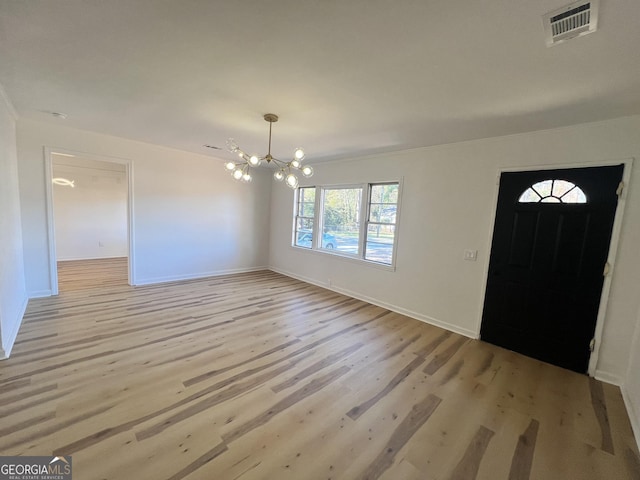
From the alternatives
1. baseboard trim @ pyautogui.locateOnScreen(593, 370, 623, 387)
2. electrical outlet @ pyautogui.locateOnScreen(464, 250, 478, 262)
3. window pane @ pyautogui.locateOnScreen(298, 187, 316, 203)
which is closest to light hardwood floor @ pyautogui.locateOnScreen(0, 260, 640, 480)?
baseboard trim @ pyautogui.locateOnScreen(593, 370, 623, 387)

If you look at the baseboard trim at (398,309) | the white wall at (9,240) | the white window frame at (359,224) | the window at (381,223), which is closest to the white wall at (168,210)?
the white wall at (9,240)

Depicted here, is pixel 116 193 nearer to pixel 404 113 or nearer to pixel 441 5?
pixel 404 113

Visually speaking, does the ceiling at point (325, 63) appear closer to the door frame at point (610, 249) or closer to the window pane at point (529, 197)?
the door frame at point (610, 249)

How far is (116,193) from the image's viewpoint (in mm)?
7461

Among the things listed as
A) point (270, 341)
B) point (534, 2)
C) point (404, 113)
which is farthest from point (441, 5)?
point (270, 341)

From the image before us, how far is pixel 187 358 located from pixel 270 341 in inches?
35.8

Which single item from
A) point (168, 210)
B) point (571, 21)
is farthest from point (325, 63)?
point (168, 210)

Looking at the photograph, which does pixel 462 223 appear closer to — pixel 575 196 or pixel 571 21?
pixel 575 196

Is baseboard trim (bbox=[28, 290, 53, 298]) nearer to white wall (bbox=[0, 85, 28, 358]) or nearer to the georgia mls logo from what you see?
white wall (bbox=[0, 85, 28, 358])

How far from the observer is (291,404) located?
2139 mm

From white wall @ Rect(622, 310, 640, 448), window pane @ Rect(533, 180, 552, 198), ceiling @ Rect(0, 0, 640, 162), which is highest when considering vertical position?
ceiling @ Rect(0, 0, 640, 162)

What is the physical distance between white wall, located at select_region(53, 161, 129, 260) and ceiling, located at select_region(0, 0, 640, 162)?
4496 millimetres

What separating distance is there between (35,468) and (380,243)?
14.6 feet

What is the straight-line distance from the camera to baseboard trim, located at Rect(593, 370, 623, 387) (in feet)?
8.67
